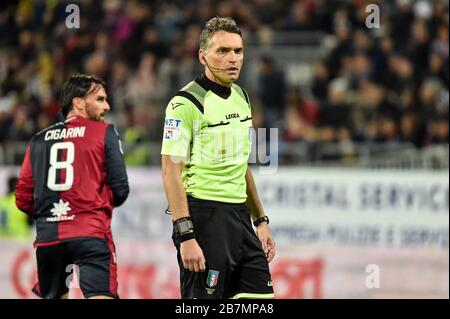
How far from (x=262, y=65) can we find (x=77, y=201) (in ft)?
30.8

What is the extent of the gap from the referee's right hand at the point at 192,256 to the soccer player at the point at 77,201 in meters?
1.27

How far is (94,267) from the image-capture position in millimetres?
7176

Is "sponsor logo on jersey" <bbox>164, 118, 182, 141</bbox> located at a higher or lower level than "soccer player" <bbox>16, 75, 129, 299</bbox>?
higher

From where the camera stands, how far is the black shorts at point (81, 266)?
7.15 metres

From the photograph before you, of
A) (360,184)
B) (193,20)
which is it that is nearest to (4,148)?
(193,20)

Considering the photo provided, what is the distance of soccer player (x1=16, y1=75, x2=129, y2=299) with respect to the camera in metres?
7.21

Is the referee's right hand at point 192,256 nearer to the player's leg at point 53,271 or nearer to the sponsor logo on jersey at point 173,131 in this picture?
the sponsor logo on jersey at point 173,131

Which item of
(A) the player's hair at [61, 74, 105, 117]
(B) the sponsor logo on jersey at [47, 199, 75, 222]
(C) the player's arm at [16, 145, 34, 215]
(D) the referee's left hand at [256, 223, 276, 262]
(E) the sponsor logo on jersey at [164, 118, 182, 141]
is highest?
(A) the player's hair at [61, 74, 105, 117]

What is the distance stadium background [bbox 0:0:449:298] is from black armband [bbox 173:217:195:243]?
4.51 meters

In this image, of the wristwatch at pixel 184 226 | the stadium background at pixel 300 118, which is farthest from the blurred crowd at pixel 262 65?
the wristwatch at pixel 184 226

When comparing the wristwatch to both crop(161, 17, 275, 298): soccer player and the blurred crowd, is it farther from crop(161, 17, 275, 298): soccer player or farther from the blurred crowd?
the blurred crowd

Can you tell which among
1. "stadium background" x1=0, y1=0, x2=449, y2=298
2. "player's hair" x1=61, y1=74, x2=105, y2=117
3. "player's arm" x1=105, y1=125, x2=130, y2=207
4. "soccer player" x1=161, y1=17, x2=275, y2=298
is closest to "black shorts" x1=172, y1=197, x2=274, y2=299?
"soccer player" x1=161, y1=17, x2=275, y2=298

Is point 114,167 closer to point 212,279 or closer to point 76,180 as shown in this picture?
point 76,180
